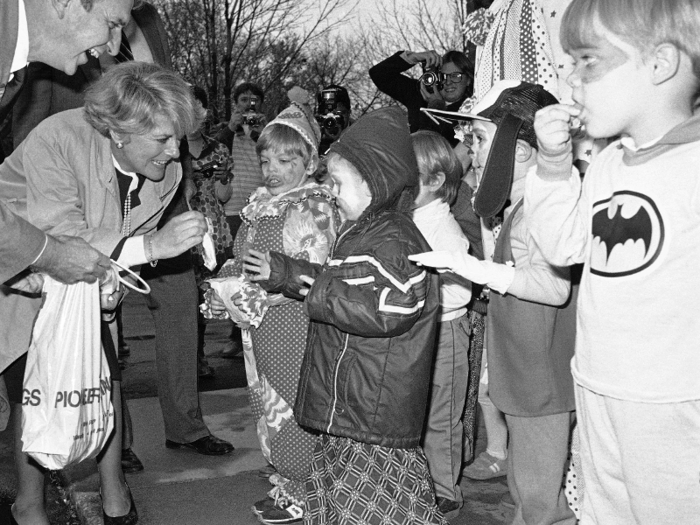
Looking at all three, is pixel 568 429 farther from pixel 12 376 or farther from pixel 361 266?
pixel 12 376

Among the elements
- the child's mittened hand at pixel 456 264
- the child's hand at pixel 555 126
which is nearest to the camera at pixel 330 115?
the child's mittened hand at pixel 456 264

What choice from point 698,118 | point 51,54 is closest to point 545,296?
point 698,118

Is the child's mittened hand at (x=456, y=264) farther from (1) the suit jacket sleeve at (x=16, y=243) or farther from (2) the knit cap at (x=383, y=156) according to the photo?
(1) the suit jacket sleeve at (x=16, y=243)

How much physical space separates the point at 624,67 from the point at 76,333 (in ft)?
6.80

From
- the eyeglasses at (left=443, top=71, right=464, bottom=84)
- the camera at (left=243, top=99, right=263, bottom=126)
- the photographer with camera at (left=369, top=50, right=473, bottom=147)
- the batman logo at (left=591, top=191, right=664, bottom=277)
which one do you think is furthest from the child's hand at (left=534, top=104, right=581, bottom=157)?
the camera at (left=243, top=99, right=263, bottom=126)

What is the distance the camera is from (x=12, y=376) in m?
3.54

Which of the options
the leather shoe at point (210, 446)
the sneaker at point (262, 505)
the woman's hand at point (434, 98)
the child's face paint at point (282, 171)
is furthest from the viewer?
the woman's hand at point (434, 98)

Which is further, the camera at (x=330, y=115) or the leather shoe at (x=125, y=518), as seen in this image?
the camera at (x=330, y=115)

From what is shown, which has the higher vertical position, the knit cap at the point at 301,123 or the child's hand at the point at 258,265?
the knit cap at the point at 301,123

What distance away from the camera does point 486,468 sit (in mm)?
4496

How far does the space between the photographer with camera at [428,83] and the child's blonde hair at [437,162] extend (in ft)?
5.36

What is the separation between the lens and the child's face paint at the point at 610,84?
7.34ft

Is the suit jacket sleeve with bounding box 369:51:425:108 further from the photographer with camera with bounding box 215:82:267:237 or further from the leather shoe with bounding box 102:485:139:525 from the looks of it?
the leather shoe with bounding box 102:485:139:525

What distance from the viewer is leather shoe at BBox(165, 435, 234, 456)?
4.74 meters
